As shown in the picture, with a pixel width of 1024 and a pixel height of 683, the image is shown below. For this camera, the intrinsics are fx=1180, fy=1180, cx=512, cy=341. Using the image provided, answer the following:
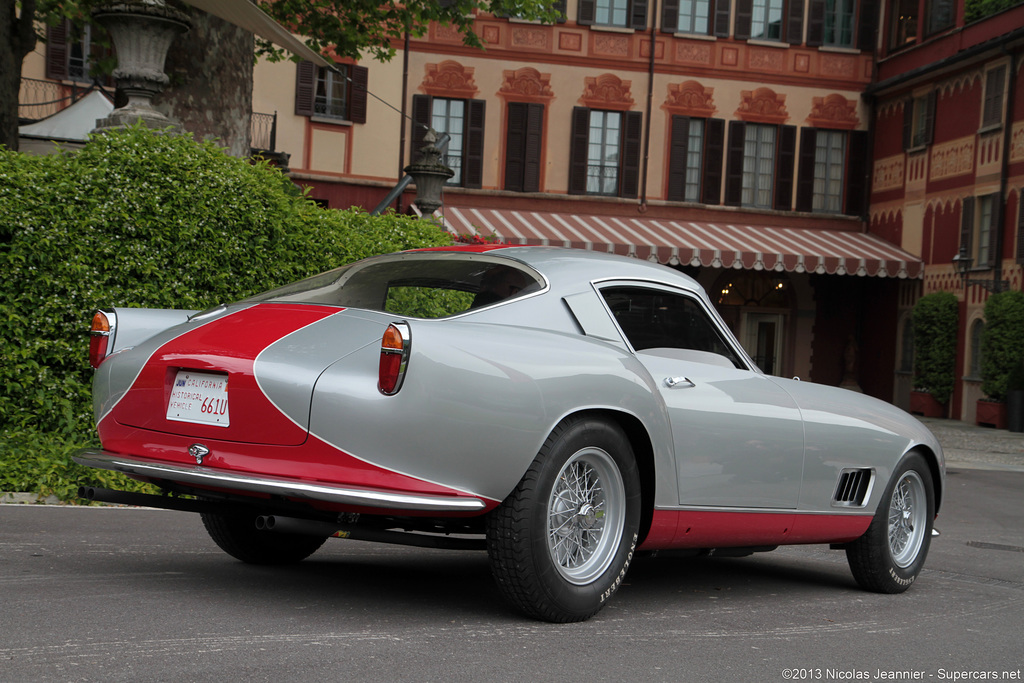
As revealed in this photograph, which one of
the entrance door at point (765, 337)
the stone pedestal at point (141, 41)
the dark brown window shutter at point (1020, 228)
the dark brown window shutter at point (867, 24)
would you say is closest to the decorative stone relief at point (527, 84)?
the entrance door at point (765, 337)

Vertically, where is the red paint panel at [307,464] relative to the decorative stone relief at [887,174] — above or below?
below

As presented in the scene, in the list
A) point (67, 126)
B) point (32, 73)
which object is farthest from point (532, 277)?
point (32, 73)

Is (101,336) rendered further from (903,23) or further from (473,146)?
(903,23)

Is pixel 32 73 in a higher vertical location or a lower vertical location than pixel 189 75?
higher

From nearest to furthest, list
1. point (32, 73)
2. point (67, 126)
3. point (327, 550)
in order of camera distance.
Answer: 1. point (327, 550)
2. point (67, 126)
3. point (32, 73)

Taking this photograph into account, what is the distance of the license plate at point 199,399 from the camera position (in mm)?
4180

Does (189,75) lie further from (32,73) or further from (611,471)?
(32,73)

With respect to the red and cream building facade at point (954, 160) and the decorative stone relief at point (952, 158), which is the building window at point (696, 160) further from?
the decorative stone relief at point (952, 158)

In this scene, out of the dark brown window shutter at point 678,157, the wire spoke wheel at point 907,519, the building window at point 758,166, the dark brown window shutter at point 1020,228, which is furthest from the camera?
the building window at point 758,166

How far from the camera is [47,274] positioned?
7.78 m

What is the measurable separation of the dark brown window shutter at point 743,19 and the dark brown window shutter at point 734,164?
231 centimetres

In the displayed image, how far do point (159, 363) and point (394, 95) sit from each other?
82.0ft

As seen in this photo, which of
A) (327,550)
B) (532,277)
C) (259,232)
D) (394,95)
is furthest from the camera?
(394,95)

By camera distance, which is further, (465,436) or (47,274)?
(47,274)
